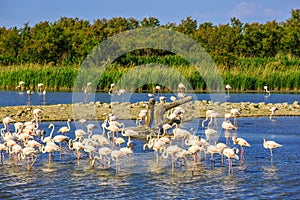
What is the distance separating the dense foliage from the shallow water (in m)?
19.4

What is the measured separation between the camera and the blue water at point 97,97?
26.1m

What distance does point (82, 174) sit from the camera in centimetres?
1103

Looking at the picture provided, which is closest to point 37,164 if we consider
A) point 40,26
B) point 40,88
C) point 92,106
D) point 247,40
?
point 92,106

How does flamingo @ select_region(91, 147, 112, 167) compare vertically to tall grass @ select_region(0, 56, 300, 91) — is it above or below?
below

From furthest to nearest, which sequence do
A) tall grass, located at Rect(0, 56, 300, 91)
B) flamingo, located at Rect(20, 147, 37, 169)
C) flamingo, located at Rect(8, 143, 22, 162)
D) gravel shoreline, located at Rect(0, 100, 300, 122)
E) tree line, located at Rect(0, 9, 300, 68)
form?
tree line, located at Rect(0, 9, 300, 68) < tall grass, located at Rect(0, 56, 300, 91) < gravel shoreline, located at Rect(0, 100, 300, 122) < flamingo, located at Rect(8, 143, 22, 162) < flamingo, located at Rect(20, 147, 37, 169)

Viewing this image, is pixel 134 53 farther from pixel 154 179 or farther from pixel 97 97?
pixel 154 179

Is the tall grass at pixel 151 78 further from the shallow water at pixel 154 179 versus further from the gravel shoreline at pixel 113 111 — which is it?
the shallow water at pixel 154 179

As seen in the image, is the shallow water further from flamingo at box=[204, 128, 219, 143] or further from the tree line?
the tree line

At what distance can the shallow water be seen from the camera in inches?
377

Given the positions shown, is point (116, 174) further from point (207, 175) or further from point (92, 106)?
point (92, 106)

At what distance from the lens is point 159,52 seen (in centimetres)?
4469

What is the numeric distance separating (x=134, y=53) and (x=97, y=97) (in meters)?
15.2

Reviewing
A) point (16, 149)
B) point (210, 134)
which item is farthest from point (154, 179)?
point (210, 134)

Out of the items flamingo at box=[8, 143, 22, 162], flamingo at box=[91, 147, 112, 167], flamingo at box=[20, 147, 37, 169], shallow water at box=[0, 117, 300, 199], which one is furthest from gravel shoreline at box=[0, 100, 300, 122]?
flamingo at box=[91, 147, 112, 167]
